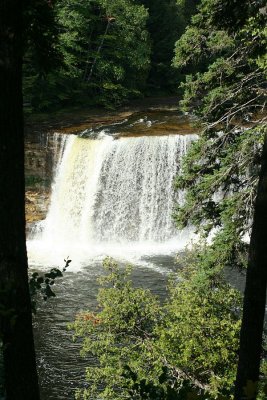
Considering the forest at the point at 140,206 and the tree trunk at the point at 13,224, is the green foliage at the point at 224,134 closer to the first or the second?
the forest at the point at 140,206

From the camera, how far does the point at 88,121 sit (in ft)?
82.7

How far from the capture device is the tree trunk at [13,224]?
305 cm

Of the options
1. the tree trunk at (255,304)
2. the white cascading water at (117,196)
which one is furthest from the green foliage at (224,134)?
the white cascading water at (117,196)

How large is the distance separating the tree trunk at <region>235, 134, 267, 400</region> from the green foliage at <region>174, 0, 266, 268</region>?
4.82 meters

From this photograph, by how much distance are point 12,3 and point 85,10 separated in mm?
26685

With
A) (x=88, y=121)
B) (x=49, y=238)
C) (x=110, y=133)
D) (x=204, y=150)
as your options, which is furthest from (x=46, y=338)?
(x=88, y=121)

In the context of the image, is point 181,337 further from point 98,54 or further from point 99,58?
point 99,58

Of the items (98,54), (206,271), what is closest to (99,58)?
(98,54)

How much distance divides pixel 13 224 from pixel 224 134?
7713 mm

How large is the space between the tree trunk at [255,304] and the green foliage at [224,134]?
482 centimetres

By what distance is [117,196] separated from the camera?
70.4 feet

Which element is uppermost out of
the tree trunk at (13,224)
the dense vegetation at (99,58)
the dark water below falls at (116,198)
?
the dense vegetation at (99,58)

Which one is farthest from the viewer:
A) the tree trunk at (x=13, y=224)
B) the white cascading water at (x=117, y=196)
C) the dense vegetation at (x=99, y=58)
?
the dense vegetation at (x=99, y=58)

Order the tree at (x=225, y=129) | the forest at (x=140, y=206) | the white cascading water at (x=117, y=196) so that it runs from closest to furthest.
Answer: the forest at (x=140, y=206), the tree at (x=225, y=129), the white cascading water at (x=117, y=196)
